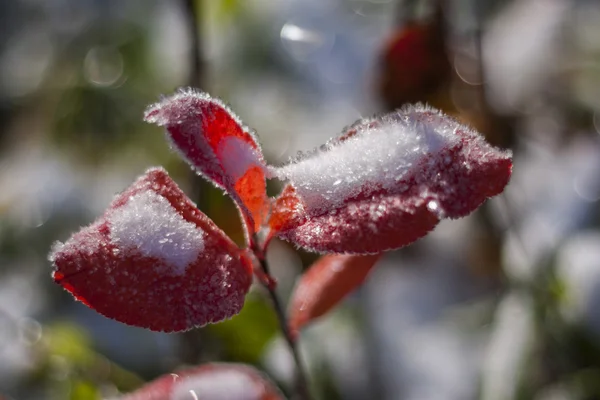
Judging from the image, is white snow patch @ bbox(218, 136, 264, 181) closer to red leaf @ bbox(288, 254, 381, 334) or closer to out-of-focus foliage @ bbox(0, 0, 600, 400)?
red leaf @ bbox(288, 254, 381, 334)

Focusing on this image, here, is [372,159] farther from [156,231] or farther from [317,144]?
[317,144]

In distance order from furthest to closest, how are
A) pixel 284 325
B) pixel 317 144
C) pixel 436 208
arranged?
pixel 317 144 → pixel 284 325 → pixel 436 208

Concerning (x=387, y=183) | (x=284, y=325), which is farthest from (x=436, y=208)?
(x=284, y=325)

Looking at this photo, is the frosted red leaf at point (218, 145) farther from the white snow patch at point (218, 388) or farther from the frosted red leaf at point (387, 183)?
the white snow patch at point (218, 388)

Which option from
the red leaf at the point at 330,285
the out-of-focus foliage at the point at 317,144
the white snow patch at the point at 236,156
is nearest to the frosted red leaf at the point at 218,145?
the white snow patch at the point at 236,156

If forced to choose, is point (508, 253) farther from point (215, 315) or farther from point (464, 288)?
point (215, 315)

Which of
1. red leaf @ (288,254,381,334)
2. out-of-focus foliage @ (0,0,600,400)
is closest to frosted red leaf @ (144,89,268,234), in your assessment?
red leaf @ (288,254,381,334)

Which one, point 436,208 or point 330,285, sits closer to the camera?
point 436,208
